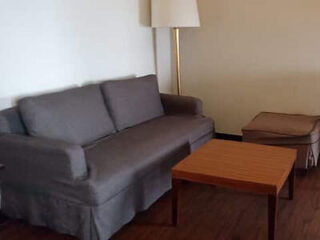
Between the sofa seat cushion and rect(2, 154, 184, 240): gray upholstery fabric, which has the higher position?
the sofa seat cushion

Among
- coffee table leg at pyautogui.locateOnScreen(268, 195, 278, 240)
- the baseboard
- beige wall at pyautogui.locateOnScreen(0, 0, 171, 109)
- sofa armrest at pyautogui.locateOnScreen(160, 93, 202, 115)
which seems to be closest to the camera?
coffee table leg at pyautogui.locateOnScreen(268, 195, 278, 240)

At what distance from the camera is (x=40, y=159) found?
7.06ft

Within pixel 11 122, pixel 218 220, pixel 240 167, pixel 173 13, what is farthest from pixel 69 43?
pixel 218 220

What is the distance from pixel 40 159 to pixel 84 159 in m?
0.25

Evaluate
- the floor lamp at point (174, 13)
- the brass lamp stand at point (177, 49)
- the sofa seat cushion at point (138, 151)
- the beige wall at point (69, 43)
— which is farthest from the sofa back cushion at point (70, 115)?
the brass lamp stand at point (177, 49)

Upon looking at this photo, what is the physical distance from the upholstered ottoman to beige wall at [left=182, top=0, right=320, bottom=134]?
0.49 meters

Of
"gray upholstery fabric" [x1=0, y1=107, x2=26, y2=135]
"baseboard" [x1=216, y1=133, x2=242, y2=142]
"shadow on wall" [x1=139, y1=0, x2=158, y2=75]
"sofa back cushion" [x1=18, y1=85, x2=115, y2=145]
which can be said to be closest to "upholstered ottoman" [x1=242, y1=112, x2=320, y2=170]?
"baseboard" [x1=216, y1=133, x2=242, y2=142]

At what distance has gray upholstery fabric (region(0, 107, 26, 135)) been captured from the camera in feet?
7.65

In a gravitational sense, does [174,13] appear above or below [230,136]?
above

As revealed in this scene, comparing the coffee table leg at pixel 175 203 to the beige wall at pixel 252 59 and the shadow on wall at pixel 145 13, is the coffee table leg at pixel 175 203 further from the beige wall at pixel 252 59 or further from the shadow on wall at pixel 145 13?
the shadow on wall at pixel 145 13

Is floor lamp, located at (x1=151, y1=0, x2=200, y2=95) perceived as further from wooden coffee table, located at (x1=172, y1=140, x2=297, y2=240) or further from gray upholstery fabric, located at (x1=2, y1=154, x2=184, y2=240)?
gray upholstery fabric, located at (x1=2, y1=154, x2=184, y2=240)

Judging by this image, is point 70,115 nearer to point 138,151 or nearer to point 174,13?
point 138,151

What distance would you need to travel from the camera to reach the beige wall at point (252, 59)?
3541mm

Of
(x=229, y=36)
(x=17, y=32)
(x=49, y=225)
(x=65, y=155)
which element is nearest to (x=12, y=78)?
(x=17, y=32)
